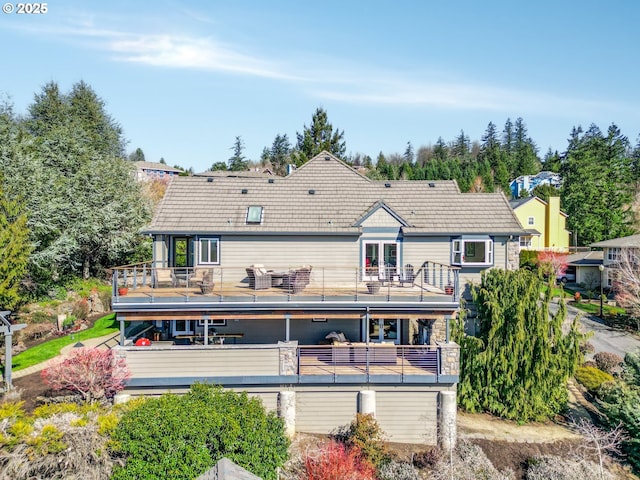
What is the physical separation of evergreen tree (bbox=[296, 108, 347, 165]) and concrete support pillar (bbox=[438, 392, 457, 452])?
123 feet

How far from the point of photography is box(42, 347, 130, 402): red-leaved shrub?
13.4 metres

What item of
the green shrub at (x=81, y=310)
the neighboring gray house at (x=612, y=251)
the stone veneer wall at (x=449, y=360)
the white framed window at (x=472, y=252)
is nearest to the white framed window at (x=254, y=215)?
Result: the white framed window at (x=472, y=252)

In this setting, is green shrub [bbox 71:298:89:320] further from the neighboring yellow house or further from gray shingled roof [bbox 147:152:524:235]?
the neighboring yellow house

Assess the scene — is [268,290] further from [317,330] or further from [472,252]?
[472,252]

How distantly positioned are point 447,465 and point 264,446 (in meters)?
6.28

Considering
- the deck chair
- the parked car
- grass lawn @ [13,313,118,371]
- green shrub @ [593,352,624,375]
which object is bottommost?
green shrub @ [593,352,624,375]

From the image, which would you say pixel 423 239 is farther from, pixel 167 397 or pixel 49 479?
pixel 49 479

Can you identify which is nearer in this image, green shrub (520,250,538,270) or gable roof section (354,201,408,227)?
gable roof section (354,201,408,227)

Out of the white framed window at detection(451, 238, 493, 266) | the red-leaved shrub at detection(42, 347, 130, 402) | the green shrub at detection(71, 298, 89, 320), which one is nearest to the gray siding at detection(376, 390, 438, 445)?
the white framed window at detection(451, 238, 493, 266)

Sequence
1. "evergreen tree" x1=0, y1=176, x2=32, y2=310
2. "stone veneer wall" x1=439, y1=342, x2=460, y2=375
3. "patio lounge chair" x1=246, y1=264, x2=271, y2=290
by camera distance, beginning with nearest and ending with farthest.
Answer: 1. "stone veneer wall" x1=439, y1=342, x2=460, y2=375
2. "patio lounge chair" x1=246, y1=264, x2=271, y2=290
3. "evergreen tree" x1=0, y1=176, x2=32, y2=310

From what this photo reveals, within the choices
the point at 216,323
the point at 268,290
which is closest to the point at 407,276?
the point at 268,290

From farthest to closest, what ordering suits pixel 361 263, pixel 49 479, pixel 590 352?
pixel 590 352 → pixel 361 263 → pixel 49 479

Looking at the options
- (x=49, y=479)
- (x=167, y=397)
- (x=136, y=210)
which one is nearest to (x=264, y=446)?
(x=167, y=397)

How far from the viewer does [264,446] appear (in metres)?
11.0
